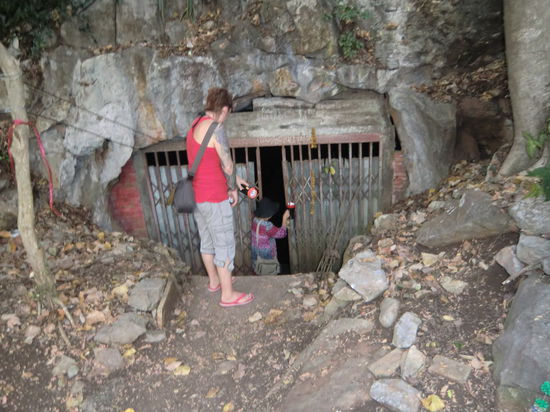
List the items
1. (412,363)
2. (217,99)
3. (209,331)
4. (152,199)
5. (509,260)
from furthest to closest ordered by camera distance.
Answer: (152,199), (209,331), (217,99), (509,260), (412,363)

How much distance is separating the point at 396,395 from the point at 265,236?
3155 mm

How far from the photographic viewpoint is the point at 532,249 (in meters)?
3.02

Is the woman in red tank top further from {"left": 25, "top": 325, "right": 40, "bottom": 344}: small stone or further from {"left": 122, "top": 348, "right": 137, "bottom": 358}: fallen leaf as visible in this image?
{"left": 25, "top": 325, "right": 40, "bottom": 344}: small stone

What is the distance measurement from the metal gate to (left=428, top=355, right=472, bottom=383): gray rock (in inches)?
131

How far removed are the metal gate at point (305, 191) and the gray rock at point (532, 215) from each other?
7.90 feet

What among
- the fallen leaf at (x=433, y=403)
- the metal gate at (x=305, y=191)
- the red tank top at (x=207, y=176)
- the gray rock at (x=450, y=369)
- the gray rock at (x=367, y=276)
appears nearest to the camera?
the fallen leaf at (x=433, y=403)

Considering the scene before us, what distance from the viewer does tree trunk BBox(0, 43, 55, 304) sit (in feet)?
10.0

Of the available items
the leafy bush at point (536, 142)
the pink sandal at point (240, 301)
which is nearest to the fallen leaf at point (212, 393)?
the pink sandal at point (240, 301)

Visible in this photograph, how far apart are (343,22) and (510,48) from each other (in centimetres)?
183

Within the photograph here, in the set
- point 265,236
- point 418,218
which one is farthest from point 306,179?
point 418,218

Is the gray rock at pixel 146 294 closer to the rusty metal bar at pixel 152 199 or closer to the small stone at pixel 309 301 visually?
the small stone at pixel 309 301

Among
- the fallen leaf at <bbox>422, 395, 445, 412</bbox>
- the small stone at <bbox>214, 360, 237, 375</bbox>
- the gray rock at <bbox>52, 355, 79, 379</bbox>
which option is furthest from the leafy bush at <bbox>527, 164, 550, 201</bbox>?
the gray rock at <bbox>52, 355, 79, 379</bbox>

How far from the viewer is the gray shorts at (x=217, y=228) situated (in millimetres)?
3783

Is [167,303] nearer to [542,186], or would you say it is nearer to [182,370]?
[182,370]
